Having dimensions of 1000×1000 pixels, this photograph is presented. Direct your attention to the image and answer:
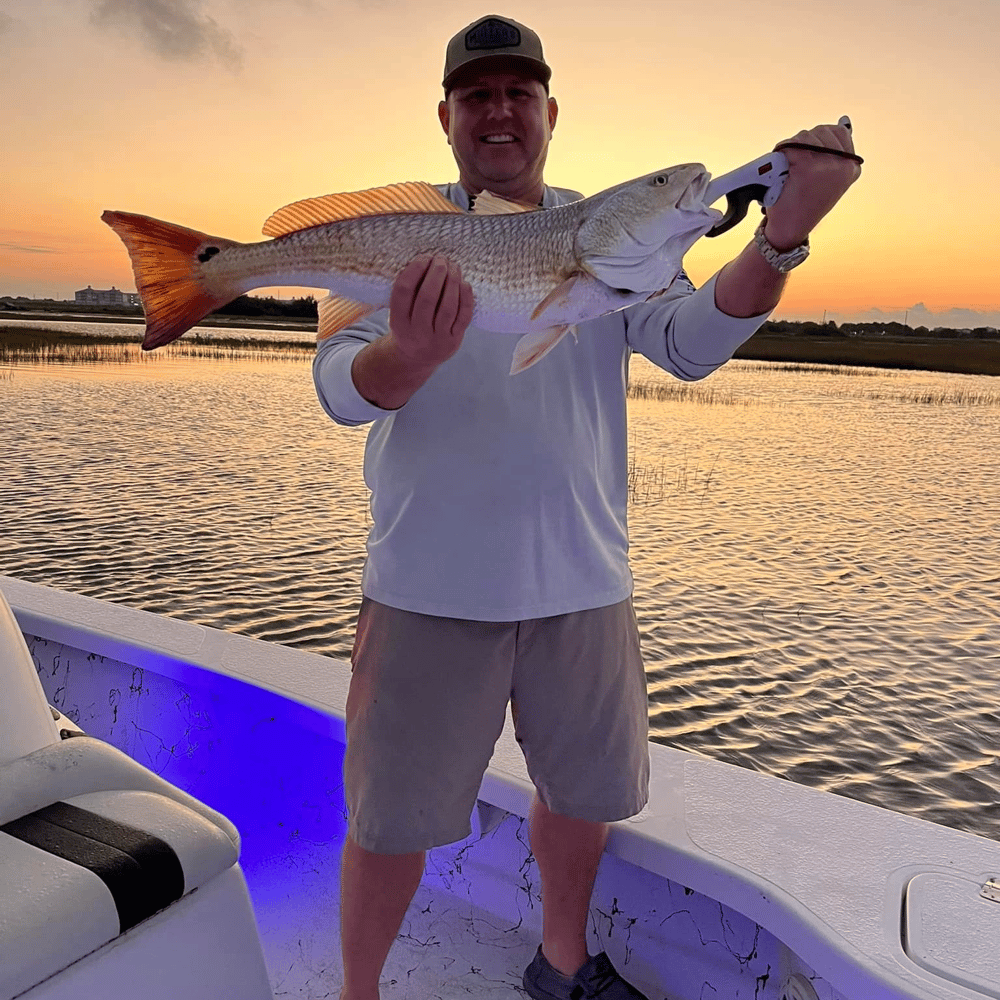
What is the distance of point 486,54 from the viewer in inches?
84.1

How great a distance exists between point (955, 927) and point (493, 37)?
2272mm

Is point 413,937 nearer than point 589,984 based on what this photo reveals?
No

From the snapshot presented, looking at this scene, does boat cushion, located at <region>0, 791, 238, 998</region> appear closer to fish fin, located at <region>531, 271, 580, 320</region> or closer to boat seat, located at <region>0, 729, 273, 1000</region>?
boat seat, located at <region>0, 729, 273, 1000</region>

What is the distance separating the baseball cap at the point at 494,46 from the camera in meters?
2.14

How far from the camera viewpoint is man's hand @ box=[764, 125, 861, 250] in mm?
1599

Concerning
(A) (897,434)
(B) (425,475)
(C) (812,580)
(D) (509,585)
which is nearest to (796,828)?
(D) (509,585)

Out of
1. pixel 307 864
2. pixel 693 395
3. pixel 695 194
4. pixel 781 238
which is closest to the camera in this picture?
pixel 695 194

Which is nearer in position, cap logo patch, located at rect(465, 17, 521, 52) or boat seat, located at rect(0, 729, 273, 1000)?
boat seat, located at rect(0, 729, 273, 1000)

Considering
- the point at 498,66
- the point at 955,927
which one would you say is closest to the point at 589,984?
the point at 955,927

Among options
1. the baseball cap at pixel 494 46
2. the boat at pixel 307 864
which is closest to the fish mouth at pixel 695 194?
the baseball cap at pixel 494 46

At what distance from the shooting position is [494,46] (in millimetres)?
2145

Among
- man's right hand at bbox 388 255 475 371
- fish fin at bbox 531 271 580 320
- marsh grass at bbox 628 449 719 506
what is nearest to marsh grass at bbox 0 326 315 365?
marsh grass at bbox 628 449 719 506

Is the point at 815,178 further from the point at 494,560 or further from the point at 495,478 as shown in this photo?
the point at 494,560

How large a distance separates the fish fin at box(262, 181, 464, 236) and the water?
6.35 meters
